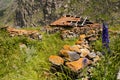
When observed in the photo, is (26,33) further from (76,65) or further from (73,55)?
(76,65)

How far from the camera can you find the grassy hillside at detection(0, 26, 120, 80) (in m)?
7.01

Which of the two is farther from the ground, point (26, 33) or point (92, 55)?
point (92, 55)

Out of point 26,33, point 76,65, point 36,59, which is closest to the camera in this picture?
point 76,65

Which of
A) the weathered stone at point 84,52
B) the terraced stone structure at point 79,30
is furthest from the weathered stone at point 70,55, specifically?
the terraced stone structure at point 79,30

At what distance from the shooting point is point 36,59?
A: 9.01 metres

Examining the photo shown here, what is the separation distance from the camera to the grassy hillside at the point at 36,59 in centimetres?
701

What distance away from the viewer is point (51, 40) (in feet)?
36.6

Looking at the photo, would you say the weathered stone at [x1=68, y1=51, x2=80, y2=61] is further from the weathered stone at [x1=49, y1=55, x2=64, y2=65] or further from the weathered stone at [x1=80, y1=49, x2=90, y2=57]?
the weathered stone at [x1=49, y1=55, x2=64, y2=65]

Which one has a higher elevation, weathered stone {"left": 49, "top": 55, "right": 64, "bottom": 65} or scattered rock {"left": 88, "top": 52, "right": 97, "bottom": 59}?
scattered rock {"left": 88, "top": 52, "right": 97, "bottom": 59}

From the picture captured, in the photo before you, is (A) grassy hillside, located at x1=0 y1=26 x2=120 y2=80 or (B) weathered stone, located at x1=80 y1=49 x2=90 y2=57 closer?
(A) grassy hillside, located at x1=0 y1=26 x2=120 y2=80

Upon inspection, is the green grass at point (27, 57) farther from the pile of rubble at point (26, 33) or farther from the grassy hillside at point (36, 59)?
the pile of rubble at point (26, 33)

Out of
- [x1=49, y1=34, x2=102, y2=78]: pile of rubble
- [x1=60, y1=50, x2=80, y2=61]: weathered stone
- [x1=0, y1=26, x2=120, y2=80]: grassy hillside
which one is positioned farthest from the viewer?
[x1=60, y1=50, x2=80, y2=61]: weathered stone

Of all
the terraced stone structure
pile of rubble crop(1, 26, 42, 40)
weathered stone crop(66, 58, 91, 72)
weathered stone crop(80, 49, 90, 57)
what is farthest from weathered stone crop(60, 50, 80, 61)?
pile of rubble crop(1, 26, 42, 40)

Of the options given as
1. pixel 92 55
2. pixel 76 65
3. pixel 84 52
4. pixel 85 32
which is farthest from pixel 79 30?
pixel 76 65
